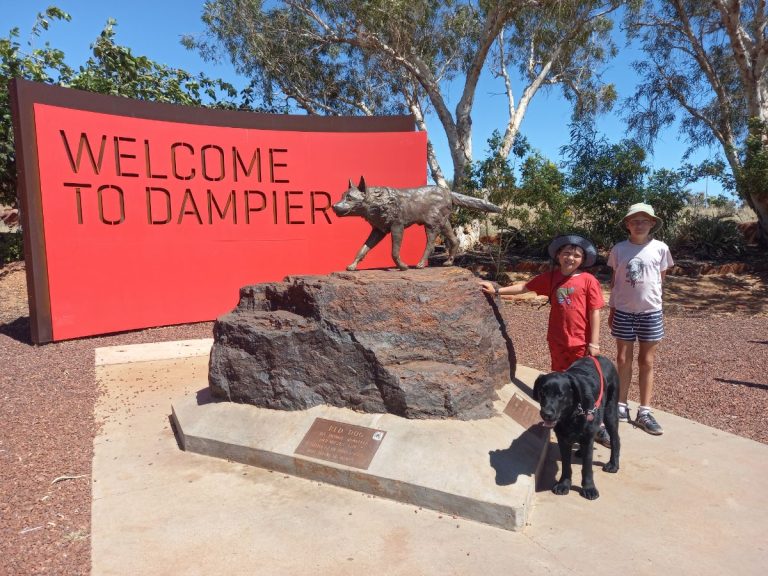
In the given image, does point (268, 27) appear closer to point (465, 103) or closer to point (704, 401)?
point (465, 103)

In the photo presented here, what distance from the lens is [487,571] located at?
266 centimetres

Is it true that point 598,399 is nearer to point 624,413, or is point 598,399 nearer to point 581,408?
point 581,408

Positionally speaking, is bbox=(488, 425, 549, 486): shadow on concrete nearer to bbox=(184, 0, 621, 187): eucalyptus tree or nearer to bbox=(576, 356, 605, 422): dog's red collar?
bbox=(576, 356, 605, 422): dog's red collar

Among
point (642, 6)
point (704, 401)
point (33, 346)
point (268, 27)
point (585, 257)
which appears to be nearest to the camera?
point (585, 257)

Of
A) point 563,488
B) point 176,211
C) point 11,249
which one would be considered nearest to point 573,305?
point 563,488

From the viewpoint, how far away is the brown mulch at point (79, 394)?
9.98 feet

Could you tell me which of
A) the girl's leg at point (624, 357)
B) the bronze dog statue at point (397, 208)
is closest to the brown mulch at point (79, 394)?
the girl's leg at point (624, 357)

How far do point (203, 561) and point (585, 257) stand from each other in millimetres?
3061

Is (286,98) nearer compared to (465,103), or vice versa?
(465,103)

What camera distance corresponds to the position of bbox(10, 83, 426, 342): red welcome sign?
765 cm

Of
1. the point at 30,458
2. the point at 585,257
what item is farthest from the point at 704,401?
the point at 30,458

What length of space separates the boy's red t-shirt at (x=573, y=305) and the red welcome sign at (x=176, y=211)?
21.2 feet

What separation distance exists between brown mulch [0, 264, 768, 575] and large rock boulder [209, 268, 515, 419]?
138cm

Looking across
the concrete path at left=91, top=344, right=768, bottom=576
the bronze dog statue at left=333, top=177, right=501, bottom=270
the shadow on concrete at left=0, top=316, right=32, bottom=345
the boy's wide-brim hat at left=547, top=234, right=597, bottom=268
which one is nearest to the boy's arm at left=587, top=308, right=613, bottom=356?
the boy's wide-brim hat at left=547, top=234, right=597, bottom=268
